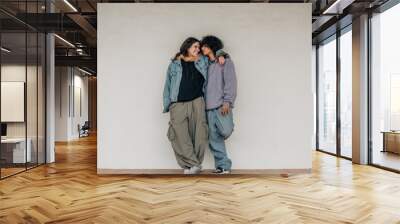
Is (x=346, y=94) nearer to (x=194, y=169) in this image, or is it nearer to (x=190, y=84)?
(x=190, y=84)

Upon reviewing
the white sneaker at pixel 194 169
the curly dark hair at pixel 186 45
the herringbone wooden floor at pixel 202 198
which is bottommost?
the herringbone wooden floor at pixel 202 198

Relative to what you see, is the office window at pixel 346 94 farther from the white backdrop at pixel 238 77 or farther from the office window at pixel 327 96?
the white backdrop at pixel 238 77

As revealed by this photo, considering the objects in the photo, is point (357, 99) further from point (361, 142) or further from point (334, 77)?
point (334, 77)

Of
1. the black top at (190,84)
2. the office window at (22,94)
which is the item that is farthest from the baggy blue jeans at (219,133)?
the office window at (22,94)

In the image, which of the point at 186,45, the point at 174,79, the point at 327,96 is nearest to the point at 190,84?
the point at 174,79

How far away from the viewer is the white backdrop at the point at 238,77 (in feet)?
17.8

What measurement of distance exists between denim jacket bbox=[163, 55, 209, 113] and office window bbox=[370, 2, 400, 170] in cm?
293

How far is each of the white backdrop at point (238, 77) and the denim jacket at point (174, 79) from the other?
8.9 inches

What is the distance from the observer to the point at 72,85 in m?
14.2

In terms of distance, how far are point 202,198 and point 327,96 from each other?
5.77 m

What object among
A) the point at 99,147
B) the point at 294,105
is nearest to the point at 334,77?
the point at 294,105

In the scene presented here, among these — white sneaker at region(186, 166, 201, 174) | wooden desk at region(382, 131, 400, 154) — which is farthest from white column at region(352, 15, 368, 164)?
white sneaker at region(186, 166, 201, 174)

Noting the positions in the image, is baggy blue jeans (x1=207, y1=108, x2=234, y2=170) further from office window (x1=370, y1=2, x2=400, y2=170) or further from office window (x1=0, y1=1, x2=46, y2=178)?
office window (x1=0, y1=1, x2=46, y2=178)

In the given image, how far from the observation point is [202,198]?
3898mm
